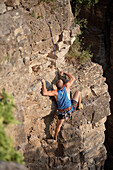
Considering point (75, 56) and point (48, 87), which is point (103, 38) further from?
point (48, 87)

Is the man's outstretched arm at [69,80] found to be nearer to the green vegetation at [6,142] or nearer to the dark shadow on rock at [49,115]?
the dark shadow on rock at [49,115]

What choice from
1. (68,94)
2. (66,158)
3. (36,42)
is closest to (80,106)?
(68,94)

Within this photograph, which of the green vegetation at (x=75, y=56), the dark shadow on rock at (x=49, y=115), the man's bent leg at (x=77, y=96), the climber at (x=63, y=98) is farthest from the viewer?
the green vegetation at (x=75, y=56)

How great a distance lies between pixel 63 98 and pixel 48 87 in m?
0.41

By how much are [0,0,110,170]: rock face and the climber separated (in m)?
0.15

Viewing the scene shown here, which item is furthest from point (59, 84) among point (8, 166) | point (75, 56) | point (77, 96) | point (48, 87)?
point (8, 166)

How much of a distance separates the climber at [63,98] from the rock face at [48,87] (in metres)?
0.15

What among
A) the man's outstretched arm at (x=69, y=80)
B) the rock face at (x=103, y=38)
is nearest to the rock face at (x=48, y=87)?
the man's outstretched arm at (x=69, y=80)

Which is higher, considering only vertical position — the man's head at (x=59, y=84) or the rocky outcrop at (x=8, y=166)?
the man's head at (x=59, y=84)

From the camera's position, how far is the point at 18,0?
4.19m

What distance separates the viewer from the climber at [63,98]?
15.9ft

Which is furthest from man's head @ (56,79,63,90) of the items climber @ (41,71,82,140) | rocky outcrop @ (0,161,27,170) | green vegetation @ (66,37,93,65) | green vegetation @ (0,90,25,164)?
rocky outcrop @ (0,161,27,170)

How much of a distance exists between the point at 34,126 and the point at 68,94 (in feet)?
3.42

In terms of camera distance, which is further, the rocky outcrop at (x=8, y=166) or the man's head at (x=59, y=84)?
the man's head at (x=59, y=84)
